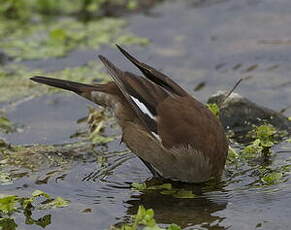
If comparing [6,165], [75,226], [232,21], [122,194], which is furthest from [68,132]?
[232,21]

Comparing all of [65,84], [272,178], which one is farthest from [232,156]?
[65,84]

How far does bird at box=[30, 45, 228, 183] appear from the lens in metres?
5.65

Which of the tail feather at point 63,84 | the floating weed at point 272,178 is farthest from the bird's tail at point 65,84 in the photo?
the floating weed at point 272,178

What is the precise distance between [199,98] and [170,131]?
211 cm

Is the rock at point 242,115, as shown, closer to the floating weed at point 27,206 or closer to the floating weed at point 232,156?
the floating weed at point 232,156

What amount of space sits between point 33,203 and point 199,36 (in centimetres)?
448

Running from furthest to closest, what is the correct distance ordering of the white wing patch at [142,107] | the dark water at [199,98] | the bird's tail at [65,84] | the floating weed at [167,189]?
1. the bird's tail at [65,84]
2. the white wing patch at [142,107]
3. the floating weed at [167,189]
4. the dark water at [199,98]

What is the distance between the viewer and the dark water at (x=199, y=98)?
5.27 meters

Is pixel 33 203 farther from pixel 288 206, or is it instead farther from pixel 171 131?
pixel 288 206

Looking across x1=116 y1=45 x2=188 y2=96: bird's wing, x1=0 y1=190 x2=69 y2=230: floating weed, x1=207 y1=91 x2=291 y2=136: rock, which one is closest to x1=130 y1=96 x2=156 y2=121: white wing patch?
x1=116 y1=45 x2=188 y2=96: bird's wing

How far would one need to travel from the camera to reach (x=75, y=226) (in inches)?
203

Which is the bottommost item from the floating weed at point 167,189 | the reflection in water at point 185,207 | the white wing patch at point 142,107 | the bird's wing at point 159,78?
the reflection in water at point 185,207

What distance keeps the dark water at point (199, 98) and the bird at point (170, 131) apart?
0.19 m

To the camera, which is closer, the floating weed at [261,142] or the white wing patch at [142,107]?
the white wing patch at [142,107]
